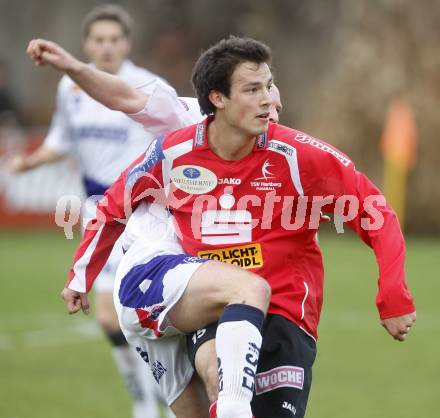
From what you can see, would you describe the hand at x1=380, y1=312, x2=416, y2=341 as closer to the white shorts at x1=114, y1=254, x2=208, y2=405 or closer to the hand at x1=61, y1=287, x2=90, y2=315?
the white shorts at x1=114, y1=254, x2=208, y2=405

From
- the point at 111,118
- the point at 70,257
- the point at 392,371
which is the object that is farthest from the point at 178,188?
the point at 70,257

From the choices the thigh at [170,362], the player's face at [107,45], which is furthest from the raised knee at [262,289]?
the player's face at [107,45]

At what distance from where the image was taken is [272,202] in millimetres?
5434

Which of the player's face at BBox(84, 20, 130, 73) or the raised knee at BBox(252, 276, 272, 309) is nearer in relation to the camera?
the raised knee at BBox(252, 276, 272, 309)

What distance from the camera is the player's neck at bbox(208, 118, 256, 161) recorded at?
5441mm

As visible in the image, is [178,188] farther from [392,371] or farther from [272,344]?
[392,371]

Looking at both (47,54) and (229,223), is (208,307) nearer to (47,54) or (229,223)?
(229,223)

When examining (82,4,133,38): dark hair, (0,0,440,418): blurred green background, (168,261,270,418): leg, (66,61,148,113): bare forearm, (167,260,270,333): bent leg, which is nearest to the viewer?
(168,261,270,418): leg

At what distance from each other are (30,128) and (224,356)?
19.8 meters

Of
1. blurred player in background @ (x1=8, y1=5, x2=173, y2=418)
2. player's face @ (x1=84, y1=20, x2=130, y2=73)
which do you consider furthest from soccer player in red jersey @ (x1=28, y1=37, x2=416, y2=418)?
player's face @ (x1=84, y1=20, x2=130, y2=73)

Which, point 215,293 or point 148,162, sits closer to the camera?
point 215,293

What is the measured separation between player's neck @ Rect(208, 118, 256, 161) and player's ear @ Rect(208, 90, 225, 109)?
0.07m

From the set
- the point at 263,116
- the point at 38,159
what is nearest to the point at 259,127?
the point at 263,116

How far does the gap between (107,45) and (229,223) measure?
321 centimetres
